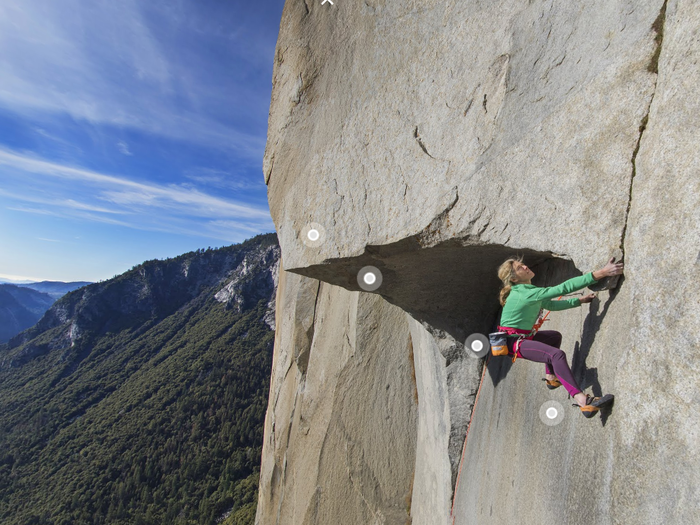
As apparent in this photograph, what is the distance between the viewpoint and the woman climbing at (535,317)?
2.43 m

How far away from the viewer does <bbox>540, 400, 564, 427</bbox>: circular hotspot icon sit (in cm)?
284

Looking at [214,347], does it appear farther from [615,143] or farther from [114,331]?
[615,143]

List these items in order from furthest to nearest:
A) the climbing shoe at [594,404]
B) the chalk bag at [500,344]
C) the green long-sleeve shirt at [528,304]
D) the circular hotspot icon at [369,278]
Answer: the circular hotspot icon at [369,278] < the chalk bag at [500,344] < the green long-sleeve shirt at [528,304] < the climbing shoe at [594,404]

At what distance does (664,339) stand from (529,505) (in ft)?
5.75

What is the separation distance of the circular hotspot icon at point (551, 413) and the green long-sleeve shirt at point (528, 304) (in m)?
0.59

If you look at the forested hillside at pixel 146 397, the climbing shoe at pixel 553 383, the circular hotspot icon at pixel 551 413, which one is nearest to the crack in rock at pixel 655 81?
the climbing shoe at pixel 553 383

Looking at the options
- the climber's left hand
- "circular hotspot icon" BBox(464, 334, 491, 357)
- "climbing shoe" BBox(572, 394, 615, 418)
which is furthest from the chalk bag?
"circular hotspot icon" BBox(464, 334, 491, 357)

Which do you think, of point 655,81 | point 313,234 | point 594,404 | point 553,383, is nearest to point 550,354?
point 553,383

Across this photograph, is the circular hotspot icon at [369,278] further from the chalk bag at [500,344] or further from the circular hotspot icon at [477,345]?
the chalk bag at [500,344]

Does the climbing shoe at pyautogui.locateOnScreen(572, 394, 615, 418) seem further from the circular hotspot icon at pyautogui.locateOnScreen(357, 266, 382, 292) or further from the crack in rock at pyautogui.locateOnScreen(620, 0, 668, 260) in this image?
the circular hotspot icon at pyautogui.locateOnScreen(357, 266, 382, 292)

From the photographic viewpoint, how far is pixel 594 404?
232cm

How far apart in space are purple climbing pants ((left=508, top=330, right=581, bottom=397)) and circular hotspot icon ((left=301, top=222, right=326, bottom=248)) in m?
2.36

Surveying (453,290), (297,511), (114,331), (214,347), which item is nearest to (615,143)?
(453,290)

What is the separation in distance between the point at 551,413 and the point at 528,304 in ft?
2.71
